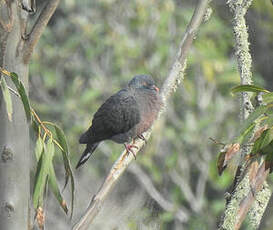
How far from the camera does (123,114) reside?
12.7 ft

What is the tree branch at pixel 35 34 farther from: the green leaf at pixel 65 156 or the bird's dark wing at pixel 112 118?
the bird's dark wing at pixel 112 118

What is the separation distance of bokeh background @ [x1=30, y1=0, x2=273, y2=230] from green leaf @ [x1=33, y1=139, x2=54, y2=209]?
12.9 feet

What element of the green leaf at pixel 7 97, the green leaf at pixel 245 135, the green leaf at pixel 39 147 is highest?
the green leaf at pixel 245 135

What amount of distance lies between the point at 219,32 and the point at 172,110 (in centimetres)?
105

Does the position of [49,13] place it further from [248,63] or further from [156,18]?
[156,18]

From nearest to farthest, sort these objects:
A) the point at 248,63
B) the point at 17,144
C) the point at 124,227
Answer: the point at 17,144 → the point at 248,63 → the point at 124,227

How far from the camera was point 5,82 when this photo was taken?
1.84 meters

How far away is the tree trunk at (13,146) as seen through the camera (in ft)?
5.91

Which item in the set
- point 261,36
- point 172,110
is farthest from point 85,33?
point 261,36

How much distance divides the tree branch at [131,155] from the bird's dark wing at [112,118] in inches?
51.3

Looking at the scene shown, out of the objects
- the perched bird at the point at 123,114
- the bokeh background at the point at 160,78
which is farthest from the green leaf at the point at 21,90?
the bokeh background at the point at 160,78

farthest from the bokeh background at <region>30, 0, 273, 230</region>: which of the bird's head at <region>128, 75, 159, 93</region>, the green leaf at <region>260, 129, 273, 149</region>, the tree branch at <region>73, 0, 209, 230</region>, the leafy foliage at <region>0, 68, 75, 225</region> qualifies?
the green leaf at <region>260, 129, 273, 149</region>

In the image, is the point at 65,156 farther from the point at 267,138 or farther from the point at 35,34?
the point at 267,138

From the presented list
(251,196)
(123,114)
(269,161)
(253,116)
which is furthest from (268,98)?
(123,114)
